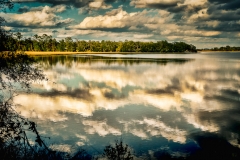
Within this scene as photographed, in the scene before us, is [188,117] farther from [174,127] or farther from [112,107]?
[112,107]

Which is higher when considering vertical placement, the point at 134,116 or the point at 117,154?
the point at 117,154

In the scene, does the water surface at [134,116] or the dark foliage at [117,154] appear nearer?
the dark foliage at [117,154]

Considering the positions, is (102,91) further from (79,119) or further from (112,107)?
(79,119)

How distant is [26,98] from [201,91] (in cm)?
1992

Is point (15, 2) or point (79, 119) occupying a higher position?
point (15, 2)

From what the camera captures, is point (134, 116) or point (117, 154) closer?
point (117, 154)

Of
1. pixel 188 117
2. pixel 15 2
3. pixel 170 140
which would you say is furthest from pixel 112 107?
pixel 15 2

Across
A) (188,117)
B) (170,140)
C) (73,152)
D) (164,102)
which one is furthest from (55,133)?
(164,102)

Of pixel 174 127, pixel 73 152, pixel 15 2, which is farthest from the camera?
pixel 174 127

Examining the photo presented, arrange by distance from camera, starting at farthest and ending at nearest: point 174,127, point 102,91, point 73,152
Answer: point 102,91 → point 174,127 → point 73,152

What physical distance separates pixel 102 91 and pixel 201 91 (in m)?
12.0

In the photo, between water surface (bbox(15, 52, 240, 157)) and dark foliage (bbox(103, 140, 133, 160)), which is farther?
water surface (bbox(15, 52, 240, 157))

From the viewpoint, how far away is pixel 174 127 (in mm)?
16312

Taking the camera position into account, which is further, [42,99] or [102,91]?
[102,91]
